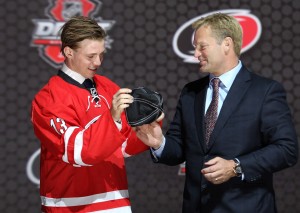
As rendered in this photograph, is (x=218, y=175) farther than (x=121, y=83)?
No

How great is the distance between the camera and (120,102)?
1678 millimetres

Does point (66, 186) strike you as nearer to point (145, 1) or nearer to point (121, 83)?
point (121, 83)

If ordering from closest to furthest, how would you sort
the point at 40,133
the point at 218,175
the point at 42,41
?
1. the point at 218,175
2. the point at 40,133
3. the point at 42,41

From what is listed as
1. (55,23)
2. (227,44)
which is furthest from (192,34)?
(227,44)

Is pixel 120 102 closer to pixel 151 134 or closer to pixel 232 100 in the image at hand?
pixel 151 134

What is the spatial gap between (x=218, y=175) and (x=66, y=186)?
19.4 inches

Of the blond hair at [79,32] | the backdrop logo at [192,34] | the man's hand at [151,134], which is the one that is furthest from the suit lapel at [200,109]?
the backdrop logo at [192,34]

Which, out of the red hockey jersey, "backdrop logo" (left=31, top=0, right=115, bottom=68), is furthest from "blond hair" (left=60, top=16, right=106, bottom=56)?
"backdrop logo" (left=31, top=0, right=115, bottom=68)

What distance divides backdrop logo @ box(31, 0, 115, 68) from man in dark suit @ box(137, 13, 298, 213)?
1412 millimetres

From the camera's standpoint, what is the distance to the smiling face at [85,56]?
184 centimetres

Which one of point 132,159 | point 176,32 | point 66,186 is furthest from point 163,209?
point 66,186

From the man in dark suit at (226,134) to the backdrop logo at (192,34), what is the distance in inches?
52.5

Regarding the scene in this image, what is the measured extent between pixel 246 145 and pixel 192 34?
1601 millimetres

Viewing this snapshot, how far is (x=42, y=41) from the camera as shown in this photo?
3189 millimetres
